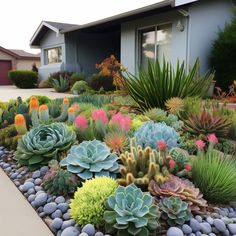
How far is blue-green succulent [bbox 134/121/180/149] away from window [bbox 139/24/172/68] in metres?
7.75

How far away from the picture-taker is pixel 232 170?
7.81 ft

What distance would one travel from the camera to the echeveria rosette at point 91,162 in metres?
2.47

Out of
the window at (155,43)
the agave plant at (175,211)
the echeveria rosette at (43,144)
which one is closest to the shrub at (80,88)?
the window at (155,43)

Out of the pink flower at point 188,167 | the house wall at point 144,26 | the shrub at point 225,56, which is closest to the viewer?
the pink flower at point 188,167

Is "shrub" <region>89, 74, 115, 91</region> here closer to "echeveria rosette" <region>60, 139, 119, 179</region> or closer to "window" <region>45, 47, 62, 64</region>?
"window" <region>45, 47, 62, 64</region>

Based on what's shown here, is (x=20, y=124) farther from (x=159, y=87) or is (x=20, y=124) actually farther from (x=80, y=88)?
(x=80, y=88)

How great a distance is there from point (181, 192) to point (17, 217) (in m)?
1.27

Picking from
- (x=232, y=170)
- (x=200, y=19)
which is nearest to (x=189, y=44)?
(x=200, y=19)

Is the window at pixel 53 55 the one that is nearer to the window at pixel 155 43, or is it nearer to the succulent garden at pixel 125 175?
the window at pixel 155 43

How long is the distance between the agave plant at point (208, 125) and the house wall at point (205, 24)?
Result: 661cm

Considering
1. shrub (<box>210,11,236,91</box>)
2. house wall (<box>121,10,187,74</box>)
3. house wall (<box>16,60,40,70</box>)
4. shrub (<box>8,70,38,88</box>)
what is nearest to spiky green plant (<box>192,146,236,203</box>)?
house wall (<box>121,10,187,74</box>)

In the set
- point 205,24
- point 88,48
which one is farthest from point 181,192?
point 88,48

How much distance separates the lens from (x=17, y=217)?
218 centimetres

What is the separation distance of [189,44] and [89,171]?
830 cm
